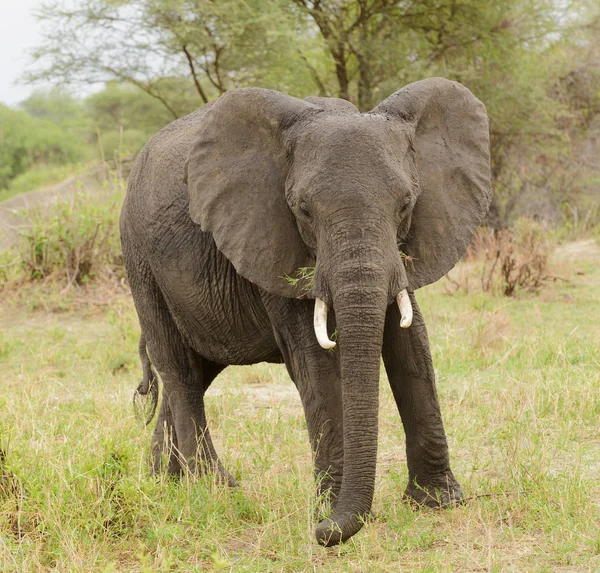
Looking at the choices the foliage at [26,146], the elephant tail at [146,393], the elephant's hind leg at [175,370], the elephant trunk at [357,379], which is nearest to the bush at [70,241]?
the elephant tail at [146,393]

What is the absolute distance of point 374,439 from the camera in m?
3.20

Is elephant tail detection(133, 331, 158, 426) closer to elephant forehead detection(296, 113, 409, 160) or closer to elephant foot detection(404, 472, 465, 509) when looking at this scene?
elephant foot detection(404, 472, 465, 509)

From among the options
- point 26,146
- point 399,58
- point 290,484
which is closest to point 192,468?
point 290,484

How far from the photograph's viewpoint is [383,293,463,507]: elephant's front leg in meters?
3.85

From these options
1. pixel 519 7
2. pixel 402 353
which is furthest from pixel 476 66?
pixel 402 353

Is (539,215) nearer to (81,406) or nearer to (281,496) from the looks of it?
(81,406)

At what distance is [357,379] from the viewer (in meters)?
3.18

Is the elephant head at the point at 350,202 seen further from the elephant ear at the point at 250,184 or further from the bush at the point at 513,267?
the bush at the point at 513,267

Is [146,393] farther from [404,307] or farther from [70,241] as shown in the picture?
[70,241]

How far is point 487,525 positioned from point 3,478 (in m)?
1.91

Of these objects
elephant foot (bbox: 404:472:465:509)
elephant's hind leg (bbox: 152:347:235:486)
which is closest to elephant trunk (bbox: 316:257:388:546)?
elephant foot (bbox: 404:472:465:509)

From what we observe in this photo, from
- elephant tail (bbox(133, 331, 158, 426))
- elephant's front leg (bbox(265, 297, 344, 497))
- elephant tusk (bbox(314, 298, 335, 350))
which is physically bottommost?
elephant tail (bbox(133, 331, 158, 426))

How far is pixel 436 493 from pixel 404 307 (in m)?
1.09

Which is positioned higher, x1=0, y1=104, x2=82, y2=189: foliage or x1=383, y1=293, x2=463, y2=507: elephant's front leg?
x1=0, y1=104, x2=82, y2=189: foliage
